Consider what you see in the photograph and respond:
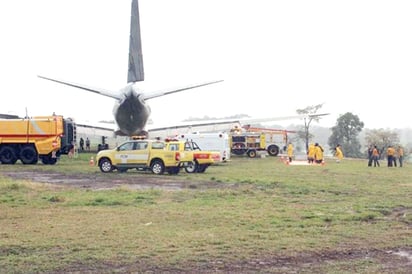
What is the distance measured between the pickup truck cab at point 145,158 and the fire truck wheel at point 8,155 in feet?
24.8

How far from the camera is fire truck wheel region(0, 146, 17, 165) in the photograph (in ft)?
117

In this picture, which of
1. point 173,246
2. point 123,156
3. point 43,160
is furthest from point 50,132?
point 173,246

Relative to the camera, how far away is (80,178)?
25969 mm

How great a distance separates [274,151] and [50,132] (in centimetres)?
2439

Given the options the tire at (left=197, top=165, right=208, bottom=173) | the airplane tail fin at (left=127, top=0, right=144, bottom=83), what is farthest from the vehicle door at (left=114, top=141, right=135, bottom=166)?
the airplane tail fin at (left=127, top=0, right=144, bottom=83)

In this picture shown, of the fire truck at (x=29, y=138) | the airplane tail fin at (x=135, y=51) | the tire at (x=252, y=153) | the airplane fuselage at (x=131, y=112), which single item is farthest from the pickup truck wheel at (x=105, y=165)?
the tire at (x=252, y=153)

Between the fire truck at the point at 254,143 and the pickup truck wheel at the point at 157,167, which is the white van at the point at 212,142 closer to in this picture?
the pickup truck wheel at the point at 157,167

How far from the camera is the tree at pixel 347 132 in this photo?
77125mm

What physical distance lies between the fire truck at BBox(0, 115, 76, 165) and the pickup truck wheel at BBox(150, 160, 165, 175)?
27.0 feet

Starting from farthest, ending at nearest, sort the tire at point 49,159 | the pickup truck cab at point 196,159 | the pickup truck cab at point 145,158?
the tire at point 49,159 < the pickup truck cab at point 196,159 < the pickup truck cab at point 145,158

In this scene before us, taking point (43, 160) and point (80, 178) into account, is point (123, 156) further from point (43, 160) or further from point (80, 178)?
point (43, 160)

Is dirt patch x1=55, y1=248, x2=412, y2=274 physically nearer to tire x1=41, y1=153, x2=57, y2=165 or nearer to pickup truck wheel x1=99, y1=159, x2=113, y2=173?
pickup truck wheel x1=99, y1=159, x2=113, y2=173

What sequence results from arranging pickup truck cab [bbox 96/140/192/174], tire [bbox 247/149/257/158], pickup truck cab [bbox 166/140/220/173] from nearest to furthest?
pickup truck cab [bbox 96/140/192/174], pickup truck cab [bbox 166/140/220/173], tire [bbox 247/149/257/158]

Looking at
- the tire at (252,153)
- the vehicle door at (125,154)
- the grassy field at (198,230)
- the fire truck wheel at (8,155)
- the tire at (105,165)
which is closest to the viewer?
the grassy field at (198,230)
